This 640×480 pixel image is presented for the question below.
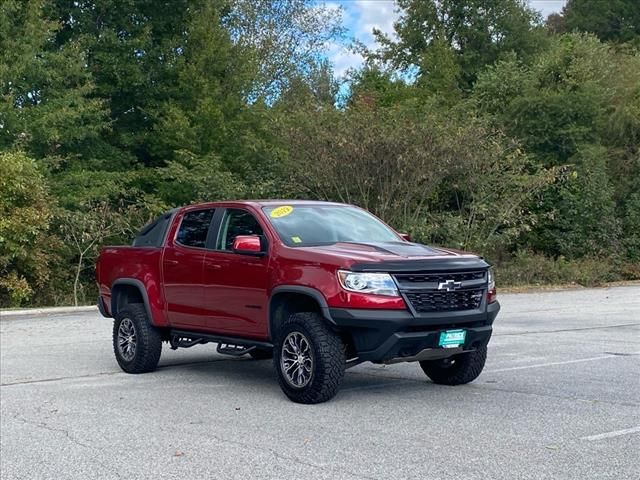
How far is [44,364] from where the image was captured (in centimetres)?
1140

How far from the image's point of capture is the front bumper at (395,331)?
7641 millimetres

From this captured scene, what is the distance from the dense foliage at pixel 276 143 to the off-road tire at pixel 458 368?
45.8ft

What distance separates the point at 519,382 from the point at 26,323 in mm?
11490

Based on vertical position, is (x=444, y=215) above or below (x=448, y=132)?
below

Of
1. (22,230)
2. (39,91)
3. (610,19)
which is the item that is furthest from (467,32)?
(22,230)

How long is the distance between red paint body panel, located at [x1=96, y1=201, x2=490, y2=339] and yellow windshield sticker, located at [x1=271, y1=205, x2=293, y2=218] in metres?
0.13

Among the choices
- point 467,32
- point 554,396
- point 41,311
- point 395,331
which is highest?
point 467,32

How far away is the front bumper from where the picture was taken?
7641mm

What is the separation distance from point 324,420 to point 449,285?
1.73 meters

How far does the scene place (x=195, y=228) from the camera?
9875mm

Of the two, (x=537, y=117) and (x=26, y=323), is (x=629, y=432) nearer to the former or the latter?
(x=26, y=323)

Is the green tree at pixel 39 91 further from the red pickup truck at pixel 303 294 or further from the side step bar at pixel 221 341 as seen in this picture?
the side step bar at pixel 221 341

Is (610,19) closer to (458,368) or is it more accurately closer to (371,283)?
(458,368)

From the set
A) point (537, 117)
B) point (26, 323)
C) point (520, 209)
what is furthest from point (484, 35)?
point (26, 323)
